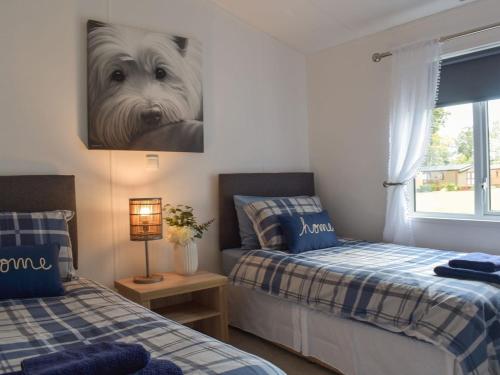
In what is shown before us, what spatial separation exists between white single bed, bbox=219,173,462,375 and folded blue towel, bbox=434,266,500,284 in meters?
0.42

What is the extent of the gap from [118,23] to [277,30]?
1.37 m

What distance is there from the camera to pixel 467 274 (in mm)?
2236

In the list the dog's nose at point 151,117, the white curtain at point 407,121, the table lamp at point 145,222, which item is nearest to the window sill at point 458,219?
the white curtain at point 407,121

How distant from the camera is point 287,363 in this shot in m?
2.71

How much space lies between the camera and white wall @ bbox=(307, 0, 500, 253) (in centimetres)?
313

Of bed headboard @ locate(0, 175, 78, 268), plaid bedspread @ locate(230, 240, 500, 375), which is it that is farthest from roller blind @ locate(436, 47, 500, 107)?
bed headboard @ locate(0, 175, 78, 268)

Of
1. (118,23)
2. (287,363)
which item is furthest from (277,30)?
(287,363)

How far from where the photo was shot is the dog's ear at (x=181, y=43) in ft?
10.8

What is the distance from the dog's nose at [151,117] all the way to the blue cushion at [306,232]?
114cm

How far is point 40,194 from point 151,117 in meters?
0.93

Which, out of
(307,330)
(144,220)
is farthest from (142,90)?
(307,330)

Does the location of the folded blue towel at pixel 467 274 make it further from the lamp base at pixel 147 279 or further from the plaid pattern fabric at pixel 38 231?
the plaid pattern fabric at pixel 38 231

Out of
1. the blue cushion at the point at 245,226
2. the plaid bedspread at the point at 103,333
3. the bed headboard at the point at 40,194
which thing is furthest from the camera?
the blue cushion at the point at 245,226

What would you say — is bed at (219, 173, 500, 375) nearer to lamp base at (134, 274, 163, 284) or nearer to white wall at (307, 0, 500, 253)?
white wall at (307, 0, 500, 253)
